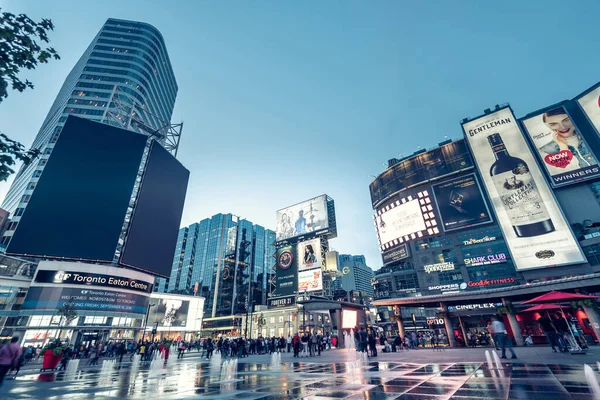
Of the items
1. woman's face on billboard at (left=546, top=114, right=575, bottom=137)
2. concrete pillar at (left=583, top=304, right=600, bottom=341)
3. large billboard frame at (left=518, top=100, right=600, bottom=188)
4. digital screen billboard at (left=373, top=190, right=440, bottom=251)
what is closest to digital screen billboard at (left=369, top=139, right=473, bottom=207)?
digital screen billboard at (left=373, top=190, right=440, bottom=251)

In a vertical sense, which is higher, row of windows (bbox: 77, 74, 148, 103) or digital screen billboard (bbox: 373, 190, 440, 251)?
row of windows (bbox: 77, 74, 148, 103)

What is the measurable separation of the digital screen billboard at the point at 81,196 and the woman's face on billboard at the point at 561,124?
6324 cm

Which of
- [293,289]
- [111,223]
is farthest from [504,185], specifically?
[111,223]

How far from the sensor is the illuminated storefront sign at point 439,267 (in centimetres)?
5822

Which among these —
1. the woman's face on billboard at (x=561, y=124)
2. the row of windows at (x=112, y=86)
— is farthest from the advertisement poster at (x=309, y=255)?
the row of windows at (x=112, y=86)

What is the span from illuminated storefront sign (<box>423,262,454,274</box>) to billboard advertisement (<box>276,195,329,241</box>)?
25628mm

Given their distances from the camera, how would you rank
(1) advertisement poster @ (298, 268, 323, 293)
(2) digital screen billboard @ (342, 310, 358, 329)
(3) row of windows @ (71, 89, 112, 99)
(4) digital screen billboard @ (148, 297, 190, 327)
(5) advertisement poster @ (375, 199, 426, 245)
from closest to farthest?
(2) digital screen billboard @ (342, 310, 358, 329) → (1) advertisement poster @ (298, 268, 323, 293) → (5) advertisement poster @ (375, 199, 426, 245) → (4) digital screen billboard @ (148, 297, 190, 327) → (3) row of windows @ (71, 89, 112, 99)

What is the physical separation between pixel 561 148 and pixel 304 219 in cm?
4574

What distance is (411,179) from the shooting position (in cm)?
6612

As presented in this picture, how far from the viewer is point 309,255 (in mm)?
55062

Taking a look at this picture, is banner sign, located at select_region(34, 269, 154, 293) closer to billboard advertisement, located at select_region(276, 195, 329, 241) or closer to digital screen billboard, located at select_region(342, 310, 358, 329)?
billboard advertisement, located at select_region(276, 195, 329, 241)

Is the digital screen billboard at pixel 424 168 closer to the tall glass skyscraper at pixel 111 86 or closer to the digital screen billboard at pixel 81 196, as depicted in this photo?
the digital screen billboard at pixel 81 196

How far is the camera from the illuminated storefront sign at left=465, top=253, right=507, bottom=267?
5216cm

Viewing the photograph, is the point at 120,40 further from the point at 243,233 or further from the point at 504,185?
the point at 504,185
